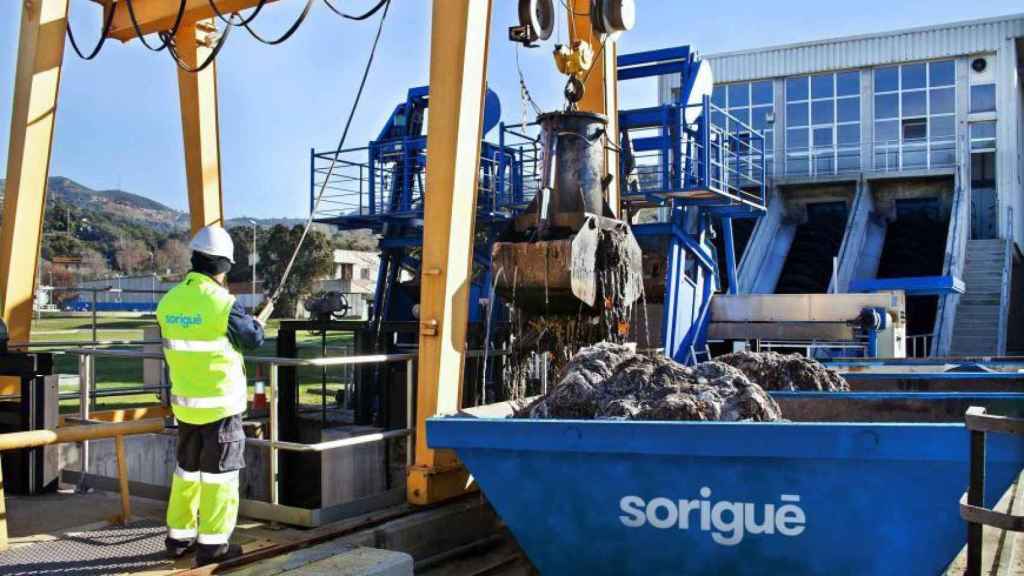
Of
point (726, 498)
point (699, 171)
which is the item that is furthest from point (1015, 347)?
point (726, 498)

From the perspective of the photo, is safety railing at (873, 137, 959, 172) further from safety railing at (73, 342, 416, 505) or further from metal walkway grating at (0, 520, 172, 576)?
metal walkway grating at (0, 520, 172, 576)

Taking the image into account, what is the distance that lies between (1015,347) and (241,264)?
45373mm

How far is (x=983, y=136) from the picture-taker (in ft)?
92.6

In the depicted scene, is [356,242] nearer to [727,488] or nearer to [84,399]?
[84,399]

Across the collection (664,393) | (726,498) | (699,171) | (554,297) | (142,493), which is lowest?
(142,493)

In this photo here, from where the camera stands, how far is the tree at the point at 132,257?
86188 millimetres

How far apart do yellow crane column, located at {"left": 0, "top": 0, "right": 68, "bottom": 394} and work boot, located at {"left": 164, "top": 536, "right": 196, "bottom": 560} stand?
5.00 meters

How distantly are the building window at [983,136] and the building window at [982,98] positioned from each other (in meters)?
0.42

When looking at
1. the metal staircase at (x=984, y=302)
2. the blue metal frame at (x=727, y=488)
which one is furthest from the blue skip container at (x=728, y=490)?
the metal staircase at (x=984, y=302)

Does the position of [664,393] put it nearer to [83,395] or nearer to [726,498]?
[726,498]

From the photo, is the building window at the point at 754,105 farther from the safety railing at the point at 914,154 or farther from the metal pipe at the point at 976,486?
the metal pipe at the point at 976,486

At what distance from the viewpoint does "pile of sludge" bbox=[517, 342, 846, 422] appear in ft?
17.0

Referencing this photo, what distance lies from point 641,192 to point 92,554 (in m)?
8.00

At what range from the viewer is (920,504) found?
4410 millimetres
